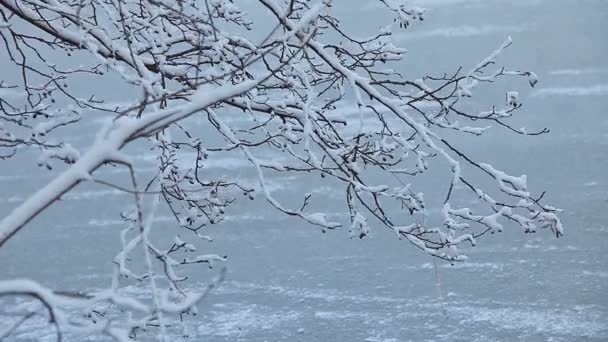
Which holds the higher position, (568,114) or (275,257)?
(568,114)

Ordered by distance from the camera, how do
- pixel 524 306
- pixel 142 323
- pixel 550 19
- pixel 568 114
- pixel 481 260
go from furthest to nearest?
pixel 550 19
pixel 568 114
pixel 481 260
pixel 524 306
pixel 142 323

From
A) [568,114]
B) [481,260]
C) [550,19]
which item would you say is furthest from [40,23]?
[550,19]

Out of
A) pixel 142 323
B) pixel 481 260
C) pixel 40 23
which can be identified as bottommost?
pixel 142 323

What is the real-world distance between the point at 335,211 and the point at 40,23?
6090mm

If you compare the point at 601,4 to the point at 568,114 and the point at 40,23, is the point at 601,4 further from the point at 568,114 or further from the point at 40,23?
the point at 40,23

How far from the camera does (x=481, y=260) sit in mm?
8820

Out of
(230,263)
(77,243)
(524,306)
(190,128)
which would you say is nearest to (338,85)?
(524,306)

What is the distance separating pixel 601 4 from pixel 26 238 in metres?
12.7

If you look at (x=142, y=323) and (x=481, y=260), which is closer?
(x=142, y=323)

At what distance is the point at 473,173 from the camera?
1085cm

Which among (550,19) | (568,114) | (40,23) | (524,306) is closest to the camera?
(40,23)

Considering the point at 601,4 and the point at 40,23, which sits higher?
the point at 601,4

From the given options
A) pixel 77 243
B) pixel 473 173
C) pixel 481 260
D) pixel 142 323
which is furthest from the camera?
pixel 473 173

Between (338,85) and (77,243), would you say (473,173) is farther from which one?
(338,85)
